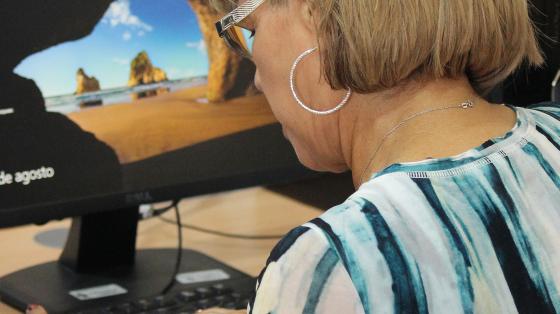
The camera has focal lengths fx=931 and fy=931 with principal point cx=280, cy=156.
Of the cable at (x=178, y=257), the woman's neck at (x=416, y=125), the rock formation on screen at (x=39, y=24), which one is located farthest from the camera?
the cable at (x=178, y=257)

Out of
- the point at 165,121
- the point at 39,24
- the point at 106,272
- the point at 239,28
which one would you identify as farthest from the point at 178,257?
the point at 239,28

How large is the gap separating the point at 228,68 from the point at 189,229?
35cm

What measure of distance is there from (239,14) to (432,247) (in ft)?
1.12

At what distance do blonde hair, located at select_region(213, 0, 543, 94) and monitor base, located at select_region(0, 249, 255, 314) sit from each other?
48 centimetres

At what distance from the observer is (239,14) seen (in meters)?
0.92

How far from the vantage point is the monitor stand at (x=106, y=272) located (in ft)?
3.98

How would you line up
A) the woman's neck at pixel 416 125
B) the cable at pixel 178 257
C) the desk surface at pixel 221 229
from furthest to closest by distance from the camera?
1. the desk surface at pixel 221 229
2. the cable at pixel 178 257
3. the woman's neck at pixel 416 125

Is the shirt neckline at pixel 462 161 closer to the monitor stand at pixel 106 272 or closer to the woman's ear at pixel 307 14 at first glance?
the woman's ear at pixel 307 14

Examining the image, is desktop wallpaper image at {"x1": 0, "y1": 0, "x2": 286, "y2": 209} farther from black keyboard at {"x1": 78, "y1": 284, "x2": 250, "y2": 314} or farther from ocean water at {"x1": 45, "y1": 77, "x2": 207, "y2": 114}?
black keyboard at {"x1": 78, "y1": 284, "x2": 250, "y2": 314}

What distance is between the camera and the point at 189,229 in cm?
153

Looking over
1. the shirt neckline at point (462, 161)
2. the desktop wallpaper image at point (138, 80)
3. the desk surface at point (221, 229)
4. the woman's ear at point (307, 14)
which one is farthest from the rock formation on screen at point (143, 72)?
the shirt neckline at point (462, 161)

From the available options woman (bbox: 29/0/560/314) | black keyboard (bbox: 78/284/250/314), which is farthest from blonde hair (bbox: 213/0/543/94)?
black keyboard (bbox: 78/284/250/314)

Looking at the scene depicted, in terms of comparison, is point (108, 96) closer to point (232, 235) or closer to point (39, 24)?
point (39, 24)

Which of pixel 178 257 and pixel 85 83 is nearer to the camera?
pixel 85 83
